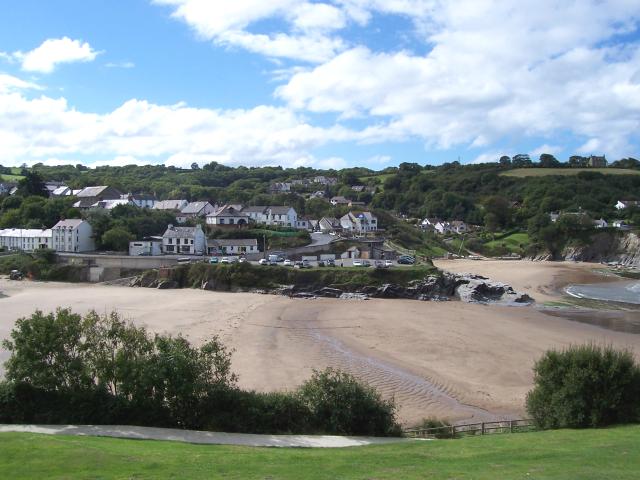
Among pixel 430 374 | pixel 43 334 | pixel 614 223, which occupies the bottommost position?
pixel 430 374

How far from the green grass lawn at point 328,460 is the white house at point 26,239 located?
51.7m

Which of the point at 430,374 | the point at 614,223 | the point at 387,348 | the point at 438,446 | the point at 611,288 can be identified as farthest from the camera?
the point at 614,223

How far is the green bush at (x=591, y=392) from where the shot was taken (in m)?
14.1

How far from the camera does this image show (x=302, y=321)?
32375 mm

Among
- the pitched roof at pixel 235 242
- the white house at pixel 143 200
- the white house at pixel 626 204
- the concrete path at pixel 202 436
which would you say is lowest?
the concrete path at pixel 202 436

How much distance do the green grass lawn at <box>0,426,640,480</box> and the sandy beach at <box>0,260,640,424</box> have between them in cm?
584

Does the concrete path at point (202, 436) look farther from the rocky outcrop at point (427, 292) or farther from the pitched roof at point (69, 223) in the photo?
the pitched roof at point (69, 223)

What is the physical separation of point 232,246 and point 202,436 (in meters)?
44.9

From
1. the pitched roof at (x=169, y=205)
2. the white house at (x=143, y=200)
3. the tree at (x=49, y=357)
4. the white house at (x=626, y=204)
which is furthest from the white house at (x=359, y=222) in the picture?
the tree at (x=49, y=357)

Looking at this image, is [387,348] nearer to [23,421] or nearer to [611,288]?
[23,421]

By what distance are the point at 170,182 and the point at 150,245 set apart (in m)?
68.0

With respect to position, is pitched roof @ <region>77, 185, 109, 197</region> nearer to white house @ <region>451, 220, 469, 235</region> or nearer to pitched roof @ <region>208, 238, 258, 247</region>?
pitched roof @ <region>208, 238, 258, 247</region>

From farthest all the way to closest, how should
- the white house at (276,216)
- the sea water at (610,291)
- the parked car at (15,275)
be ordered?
the white house at (276,216), the parked car at (15,275), the sea water at (610,291)

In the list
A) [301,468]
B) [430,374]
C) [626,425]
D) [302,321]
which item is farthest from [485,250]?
[301,468]
